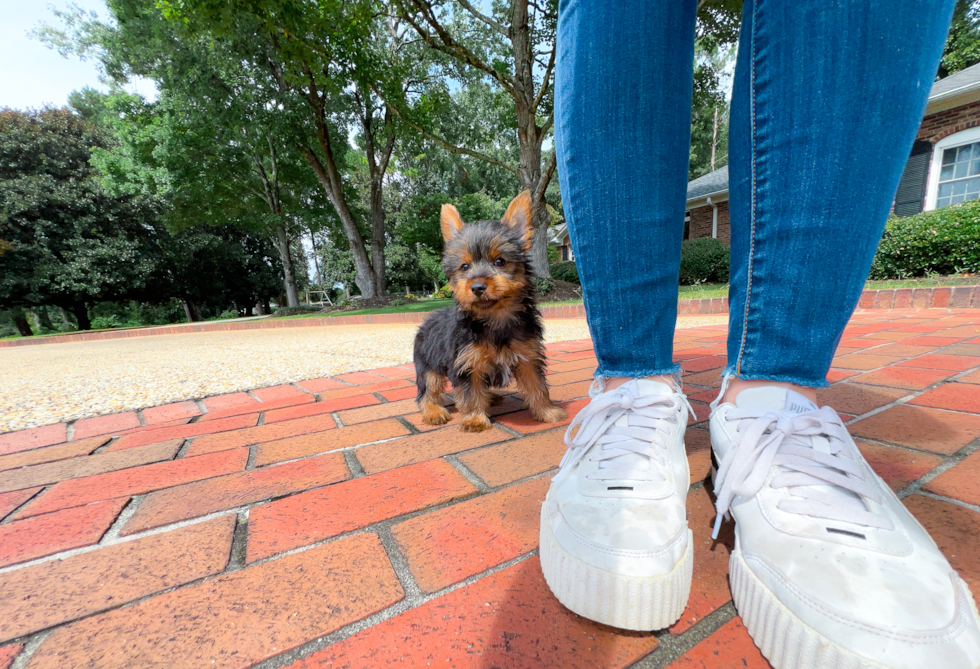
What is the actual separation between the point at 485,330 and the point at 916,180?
1502cm

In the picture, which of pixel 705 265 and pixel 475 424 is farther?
pixel 705 265

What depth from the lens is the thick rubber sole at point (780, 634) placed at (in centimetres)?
60

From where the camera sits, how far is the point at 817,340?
993mm

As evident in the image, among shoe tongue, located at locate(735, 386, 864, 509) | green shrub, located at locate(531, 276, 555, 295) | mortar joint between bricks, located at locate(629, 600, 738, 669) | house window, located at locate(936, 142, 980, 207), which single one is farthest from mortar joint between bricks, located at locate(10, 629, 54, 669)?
house window, located at locate(936, 142, 980, 207)

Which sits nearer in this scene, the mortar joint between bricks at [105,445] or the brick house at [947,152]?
the mortar joint between bricks at [105,445]

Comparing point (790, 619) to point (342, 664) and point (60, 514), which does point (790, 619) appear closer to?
point (342, 664)

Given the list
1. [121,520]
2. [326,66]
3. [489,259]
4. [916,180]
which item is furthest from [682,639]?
[916,180]

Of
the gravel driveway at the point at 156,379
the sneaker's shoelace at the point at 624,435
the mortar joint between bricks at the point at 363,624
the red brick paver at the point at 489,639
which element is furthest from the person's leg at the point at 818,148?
the gravel driveway at the point at 156,379

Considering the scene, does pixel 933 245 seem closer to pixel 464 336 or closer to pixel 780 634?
pixel 464 336

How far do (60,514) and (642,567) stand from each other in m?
1.64

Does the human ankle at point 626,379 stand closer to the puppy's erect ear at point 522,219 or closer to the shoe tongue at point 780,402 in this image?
the shoe tongue at point 780,402

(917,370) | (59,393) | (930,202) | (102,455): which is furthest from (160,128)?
(930,202)

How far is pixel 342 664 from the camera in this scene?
2.25 feet

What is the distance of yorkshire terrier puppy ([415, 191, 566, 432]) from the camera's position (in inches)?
77.1
